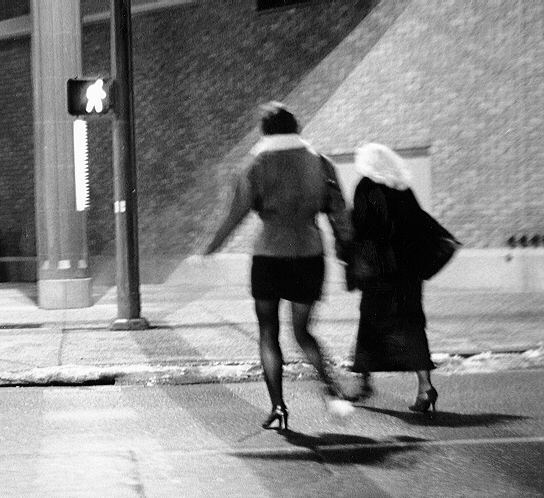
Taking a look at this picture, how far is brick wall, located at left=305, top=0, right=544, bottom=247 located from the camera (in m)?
14.2

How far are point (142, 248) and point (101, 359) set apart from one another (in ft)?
28.3

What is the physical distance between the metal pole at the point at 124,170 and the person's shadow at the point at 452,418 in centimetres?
454

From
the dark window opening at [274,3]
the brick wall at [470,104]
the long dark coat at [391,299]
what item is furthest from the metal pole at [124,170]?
the dark window opening at [274,3]

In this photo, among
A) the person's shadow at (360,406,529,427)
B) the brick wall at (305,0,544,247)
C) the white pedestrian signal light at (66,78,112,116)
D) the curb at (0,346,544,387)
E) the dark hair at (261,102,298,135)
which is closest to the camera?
the dark hair at (261,102,298,135)

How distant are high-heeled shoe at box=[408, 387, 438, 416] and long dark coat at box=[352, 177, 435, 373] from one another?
0.17m

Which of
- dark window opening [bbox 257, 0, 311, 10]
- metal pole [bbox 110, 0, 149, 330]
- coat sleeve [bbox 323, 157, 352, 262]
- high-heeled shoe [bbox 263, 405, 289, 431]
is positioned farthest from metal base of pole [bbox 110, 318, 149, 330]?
dark window opening [bbox 257, 0, 311, 10]

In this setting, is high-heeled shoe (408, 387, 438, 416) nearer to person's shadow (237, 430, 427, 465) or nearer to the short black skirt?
person's shadow (237, 430, 427, 465)

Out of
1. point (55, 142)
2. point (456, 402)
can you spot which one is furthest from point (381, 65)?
point (456, 402)

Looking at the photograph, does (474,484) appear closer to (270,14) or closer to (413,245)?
(413,245)

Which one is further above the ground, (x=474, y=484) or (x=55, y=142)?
(x=55, y=142)

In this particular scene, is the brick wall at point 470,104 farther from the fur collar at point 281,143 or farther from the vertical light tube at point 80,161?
the fur collar at point 281,143

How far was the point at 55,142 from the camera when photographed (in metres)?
13.3

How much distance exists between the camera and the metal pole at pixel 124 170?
10.6m

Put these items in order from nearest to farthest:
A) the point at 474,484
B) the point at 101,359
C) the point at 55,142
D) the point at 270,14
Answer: the point at 474,484
the point at 101,359
the point at 55,142
the point at 270,14
